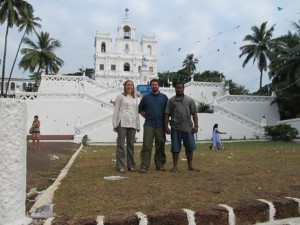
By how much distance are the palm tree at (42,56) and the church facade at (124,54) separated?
53.3 ft

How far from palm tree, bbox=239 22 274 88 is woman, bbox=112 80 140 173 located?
3440cm

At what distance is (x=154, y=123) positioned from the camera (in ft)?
24.1

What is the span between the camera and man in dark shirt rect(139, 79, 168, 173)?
24.0 feet

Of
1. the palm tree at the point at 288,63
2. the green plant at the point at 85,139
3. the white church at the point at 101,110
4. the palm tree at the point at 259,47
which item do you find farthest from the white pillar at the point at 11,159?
the palm tree at the point at 259,47

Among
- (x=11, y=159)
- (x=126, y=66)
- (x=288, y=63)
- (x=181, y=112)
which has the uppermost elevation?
(x=126, y=66)

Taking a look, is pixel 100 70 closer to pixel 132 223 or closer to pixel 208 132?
pixel 208 132

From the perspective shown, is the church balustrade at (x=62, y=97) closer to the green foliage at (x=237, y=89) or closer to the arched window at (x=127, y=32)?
the green foliage at (x=237, y=89)

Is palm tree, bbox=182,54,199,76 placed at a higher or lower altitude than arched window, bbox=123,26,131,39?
lower

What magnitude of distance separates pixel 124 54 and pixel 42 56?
2566 centimetres

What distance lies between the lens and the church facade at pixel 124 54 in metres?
65.1

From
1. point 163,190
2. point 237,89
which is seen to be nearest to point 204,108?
point 163,190

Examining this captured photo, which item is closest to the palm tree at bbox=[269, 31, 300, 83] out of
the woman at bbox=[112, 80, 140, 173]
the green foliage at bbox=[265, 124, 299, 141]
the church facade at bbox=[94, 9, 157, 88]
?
the green foliage at bbox=[265, 124, 299, 141]

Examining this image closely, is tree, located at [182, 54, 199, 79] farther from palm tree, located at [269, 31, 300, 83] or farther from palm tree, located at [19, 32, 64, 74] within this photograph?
palm tree, located at [269, 31, 300, 83]

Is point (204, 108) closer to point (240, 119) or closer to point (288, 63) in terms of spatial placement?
point (240, 119)
